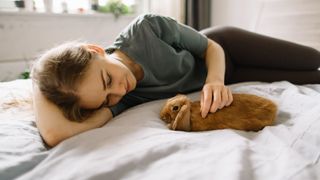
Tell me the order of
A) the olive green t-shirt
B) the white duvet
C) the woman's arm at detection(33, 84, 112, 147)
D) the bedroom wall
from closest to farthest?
the white duvet
the woman's arm at detection(33, 84, 112, 147)
the olive green t-shirt
the bedroom wall

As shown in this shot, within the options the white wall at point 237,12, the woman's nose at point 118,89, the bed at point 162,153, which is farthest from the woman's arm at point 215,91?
the white wall at point 237,12

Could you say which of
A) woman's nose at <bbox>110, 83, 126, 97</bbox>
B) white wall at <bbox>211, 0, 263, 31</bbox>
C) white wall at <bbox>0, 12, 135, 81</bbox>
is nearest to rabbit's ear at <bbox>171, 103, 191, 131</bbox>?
woman's nose at <bbox>110, 83, 126, 97</bbox>

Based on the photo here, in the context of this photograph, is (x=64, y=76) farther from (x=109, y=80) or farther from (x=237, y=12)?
(x=237, y=12)

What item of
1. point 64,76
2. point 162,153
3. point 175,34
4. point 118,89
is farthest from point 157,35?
point 162,153

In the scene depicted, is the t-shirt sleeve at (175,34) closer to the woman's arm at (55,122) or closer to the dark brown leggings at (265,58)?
the dark brown leggings at (265,58)

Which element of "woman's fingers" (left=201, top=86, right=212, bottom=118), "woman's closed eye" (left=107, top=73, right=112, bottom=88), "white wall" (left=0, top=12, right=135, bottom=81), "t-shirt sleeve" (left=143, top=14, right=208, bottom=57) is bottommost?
"white wall" (left=0, top=12, right=135, bottom=81)

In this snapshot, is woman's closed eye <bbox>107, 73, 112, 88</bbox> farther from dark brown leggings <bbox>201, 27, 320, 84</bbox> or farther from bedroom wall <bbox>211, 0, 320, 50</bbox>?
bedroom wall <bbox>211, 0, 320, 50</bbox>

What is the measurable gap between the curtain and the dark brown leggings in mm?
1343

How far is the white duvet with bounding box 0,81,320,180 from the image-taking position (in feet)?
1.42

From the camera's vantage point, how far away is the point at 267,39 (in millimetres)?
1286

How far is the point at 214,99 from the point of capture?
29.2 inches

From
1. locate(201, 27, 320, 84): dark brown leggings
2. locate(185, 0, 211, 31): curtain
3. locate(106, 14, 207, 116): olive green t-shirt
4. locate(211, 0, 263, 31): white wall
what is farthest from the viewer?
locate(185, 0, 211, 31): curtain

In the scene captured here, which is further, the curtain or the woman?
the curtain

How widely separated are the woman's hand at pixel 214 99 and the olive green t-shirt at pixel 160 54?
10.1 inches
